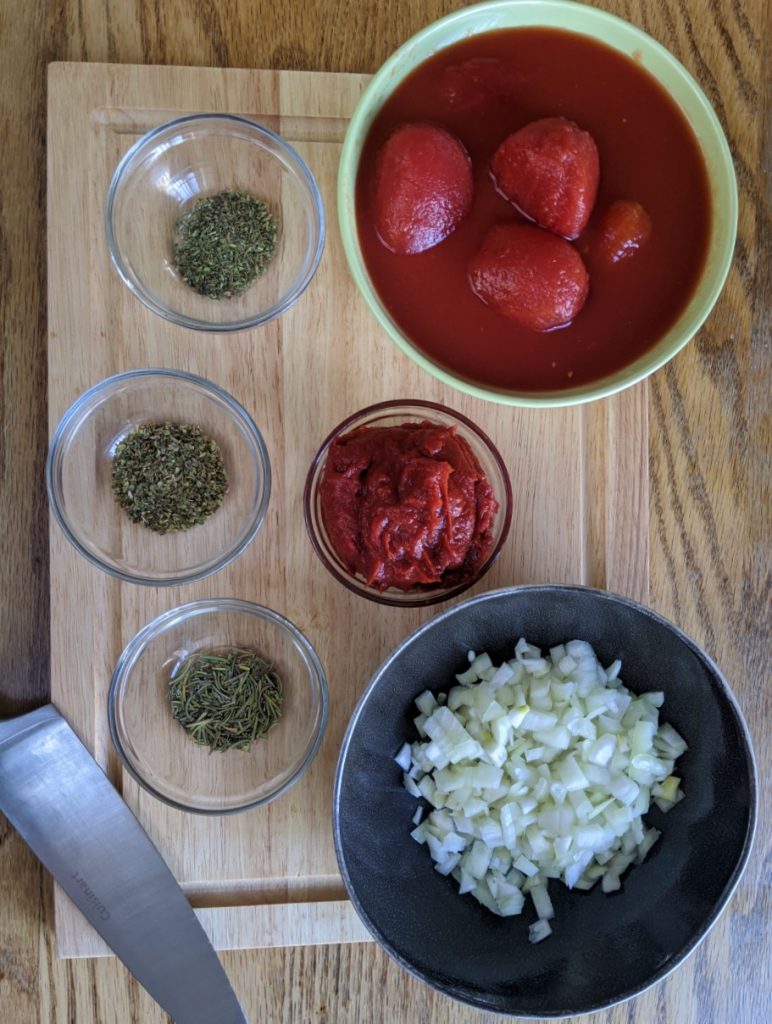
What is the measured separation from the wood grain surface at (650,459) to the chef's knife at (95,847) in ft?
0.33

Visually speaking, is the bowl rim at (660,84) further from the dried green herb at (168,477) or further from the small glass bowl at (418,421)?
the dried green herb at (168,477)

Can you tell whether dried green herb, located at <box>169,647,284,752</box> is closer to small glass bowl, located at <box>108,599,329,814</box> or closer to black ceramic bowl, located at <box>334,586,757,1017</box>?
small glass bowl, located at <box>108,599,329,814</box>

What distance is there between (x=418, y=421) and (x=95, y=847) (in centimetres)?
89

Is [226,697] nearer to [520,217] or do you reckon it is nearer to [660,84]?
[520,217]

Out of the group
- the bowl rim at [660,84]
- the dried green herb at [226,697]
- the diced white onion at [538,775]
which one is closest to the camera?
the bowl rim at [660,84]

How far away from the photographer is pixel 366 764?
144 cm

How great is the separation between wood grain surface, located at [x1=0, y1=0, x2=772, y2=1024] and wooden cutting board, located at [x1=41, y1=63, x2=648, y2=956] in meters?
0.08

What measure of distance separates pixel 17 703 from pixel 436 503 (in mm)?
826

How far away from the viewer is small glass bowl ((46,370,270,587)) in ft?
4.92

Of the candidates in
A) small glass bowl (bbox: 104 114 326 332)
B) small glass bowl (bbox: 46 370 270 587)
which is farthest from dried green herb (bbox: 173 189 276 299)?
small glass bowl (bbox: 46 370 270 587)

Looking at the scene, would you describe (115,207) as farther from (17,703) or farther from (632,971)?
(632,971)

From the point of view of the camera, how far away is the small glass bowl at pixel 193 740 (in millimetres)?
1514

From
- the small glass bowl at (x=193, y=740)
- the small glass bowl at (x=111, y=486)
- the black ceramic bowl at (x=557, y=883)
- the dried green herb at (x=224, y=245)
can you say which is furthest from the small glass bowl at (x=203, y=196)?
the black ceramic bowl at (x=557, y=883)

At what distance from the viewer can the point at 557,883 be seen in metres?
1.51
